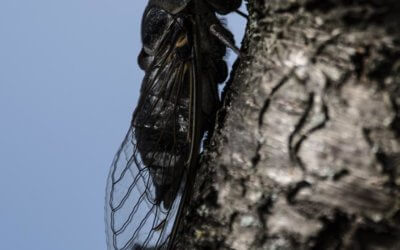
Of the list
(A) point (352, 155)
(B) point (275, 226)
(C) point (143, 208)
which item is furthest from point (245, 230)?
(C) point (143, 208)

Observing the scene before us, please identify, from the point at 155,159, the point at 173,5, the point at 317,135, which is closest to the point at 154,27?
the point at 173,5

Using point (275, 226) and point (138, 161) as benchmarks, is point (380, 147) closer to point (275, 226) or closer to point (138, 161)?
point (275, 226)

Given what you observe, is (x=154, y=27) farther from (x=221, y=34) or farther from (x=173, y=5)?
(x=221, y=34)

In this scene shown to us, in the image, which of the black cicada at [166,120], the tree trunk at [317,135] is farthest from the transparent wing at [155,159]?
the tree trunk at [317,135]

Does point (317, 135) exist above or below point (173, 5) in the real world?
below

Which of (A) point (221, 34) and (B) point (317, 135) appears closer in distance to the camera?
(B) point (317, 135)

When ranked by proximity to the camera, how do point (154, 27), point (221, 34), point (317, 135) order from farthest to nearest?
point (154, 27), point (221, 34), point (317, 135)

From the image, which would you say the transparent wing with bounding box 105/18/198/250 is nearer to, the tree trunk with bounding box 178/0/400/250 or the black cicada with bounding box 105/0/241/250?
the black cicada with bounding box 105/0/241/250

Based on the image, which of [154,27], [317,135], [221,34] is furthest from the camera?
[154,27]

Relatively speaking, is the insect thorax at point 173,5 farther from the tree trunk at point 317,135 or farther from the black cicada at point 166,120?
the tree trunk at point 317,135
